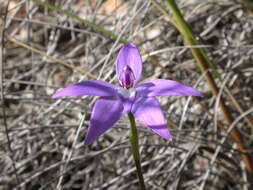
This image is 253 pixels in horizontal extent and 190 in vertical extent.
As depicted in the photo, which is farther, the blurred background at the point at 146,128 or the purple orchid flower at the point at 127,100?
the blurred background at the point at 146,128

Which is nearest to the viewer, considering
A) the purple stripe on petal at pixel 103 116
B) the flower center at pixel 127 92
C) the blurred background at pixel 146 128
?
the purple stripe on petal at pixel 103 116

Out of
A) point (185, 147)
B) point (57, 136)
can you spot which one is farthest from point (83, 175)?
point (185, 147)

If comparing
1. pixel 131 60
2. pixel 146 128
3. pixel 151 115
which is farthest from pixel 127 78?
pixel 146 128

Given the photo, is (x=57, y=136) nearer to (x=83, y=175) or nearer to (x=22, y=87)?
(x=83, y=175)

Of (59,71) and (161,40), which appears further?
(59,71)

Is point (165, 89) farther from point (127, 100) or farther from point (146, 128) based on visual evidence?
point (146, 128)

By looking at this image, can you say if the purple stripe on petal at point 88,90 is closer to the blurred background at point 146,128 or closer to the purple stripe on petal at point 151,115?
the purple stripe on petal at point 151,115

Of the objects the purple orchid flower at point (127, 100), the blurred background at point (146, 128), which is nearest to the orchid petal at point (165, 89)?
the purple orchid flower at point (127, 100)

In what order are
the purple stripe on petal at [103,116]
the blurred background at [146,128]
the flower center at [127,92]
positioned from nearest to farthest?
the purple stripe on petal at [103,116] → the flower center at [127,92] → the blurred background at [146,128]
